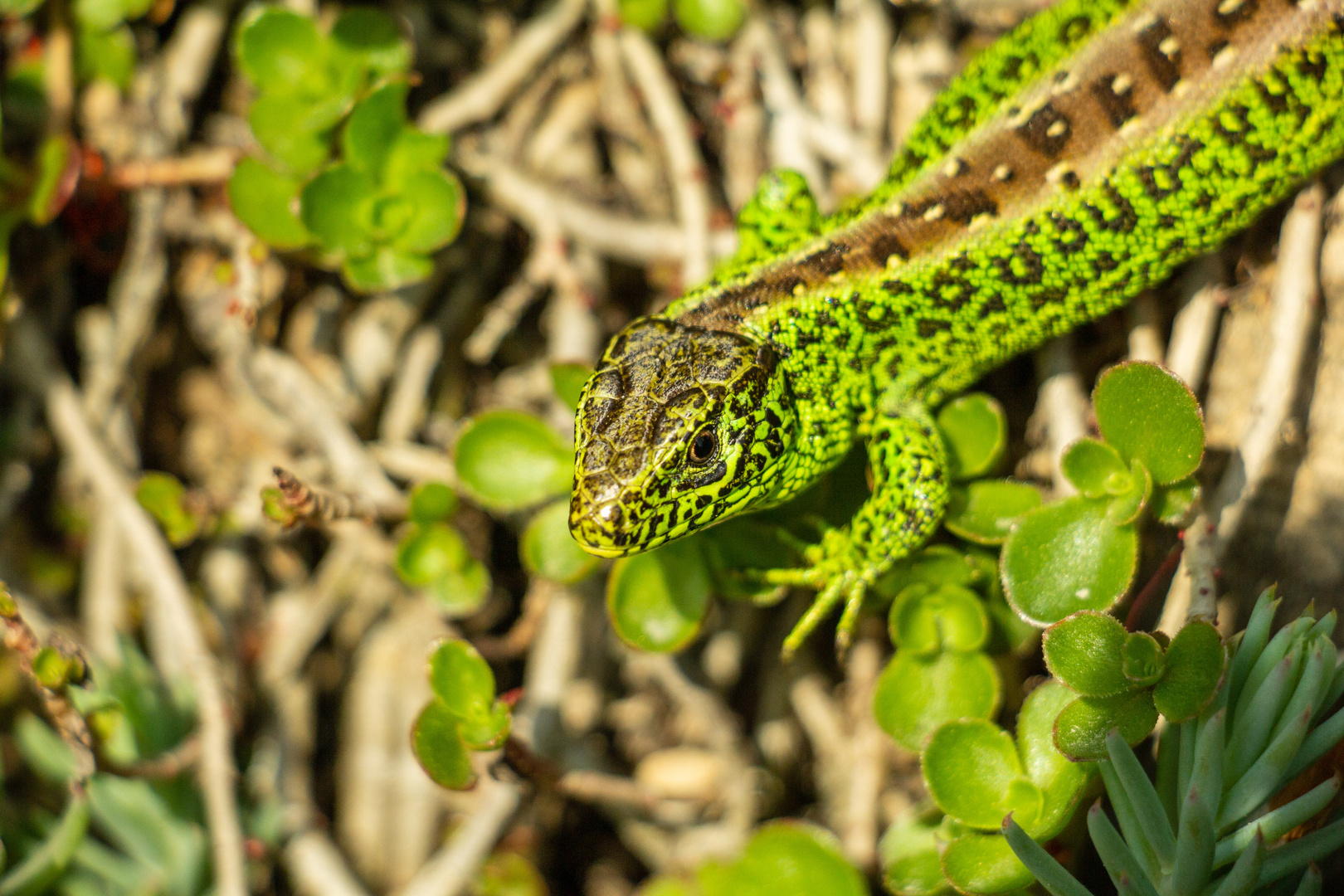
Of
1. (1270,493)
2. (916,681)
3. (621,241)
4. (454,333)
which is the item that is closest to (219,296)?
(454,333)

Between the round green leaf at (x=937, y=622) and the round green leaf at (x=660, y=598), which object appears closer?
the round green leaf at (x=937, y=622)

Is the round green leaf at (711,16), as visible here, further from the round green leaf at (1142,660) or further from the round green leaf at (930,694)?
the round green leaf at (1142,660)

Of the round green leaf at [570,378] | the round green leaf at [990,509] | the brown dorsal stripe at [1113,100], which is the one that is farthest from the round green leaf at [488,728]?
the brown dorsal stripe at [1113,100]

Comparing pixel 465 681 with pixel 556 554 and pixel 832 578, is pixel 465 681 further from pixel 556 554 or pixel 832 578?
pixel 832 578

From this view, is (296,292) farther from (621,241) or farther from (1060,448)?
(1060,448)

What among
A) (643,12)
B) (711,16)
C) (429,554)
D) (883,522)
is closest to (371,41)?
(643,12)
